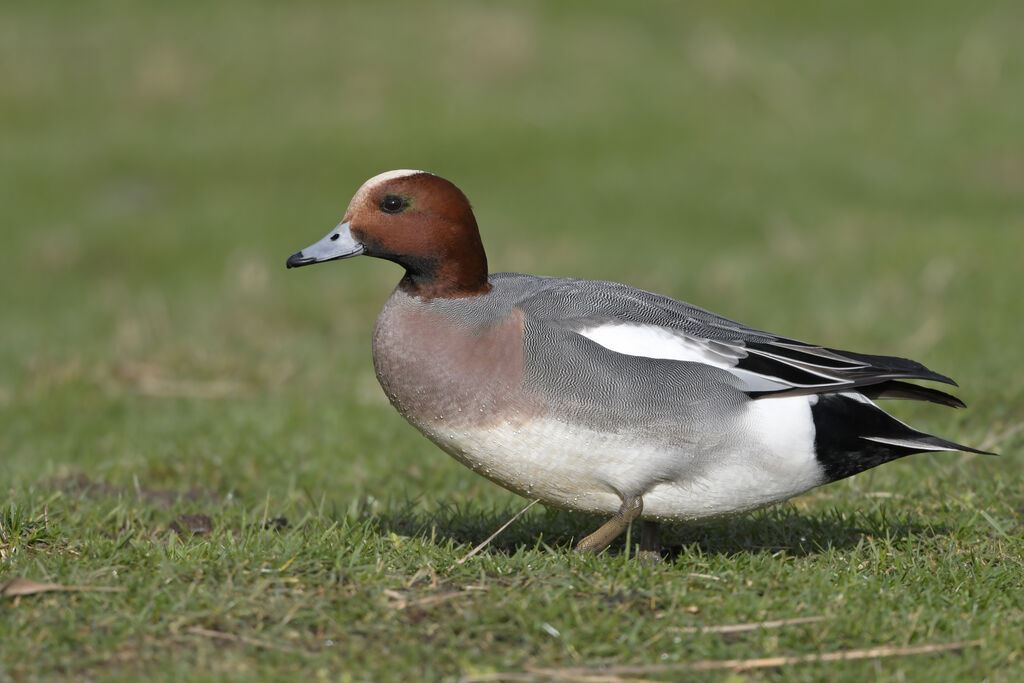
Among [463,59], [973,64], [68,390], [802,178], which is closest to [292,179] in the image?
[463,59]

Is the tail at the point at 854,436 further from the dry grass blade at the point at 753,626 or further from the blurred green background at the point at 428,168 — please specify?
the blurred green background at the point at 428,168

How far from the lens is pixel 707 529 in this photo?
441 centimetres

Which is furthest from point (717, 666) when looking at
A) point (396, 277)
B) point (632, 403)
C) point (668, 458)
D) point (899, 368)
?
point (396, 277)

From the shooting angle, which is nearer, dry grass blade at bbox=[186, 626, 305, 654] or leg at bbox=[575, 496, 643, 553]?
dry grass blade at bbox=[186, 626, 305, 654]

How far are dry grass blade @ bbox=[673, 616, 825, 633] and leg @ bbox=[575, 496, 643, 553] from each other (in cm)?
55

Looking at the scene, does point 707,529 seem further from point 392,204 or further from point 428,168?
point 428,168

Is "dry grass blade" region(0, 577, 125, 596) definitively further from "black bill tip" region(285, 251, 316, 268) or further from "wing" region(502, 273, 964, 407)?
"wing" region(502, 273, 964, 407)

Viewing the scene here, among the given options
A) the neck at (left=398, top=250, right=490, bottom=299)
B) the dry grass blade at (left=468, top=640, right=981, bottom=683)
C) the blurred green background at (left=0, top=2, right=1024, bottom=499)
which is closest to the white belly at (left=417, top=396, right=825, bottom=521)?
the neck at (left=398, top=250, right=490, bottom=299)

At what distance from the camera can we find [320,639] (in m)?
3.17

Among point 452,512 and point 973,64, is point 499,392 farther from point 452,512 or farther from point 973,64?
point 973,64

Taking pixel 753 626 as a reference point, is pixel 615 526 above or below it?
above

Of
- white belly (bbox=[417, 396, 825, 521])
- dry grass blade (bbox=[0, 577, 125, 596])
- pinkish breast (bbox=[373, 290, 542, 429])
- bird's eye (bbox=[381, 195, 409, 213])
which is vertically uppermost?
bird's eye (bbox=[381, 195, 409, 213])

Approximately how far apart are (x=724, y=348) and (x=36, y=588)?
208 cm

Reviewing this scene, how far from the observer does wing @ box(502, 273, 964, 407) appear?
A: 146 inches
